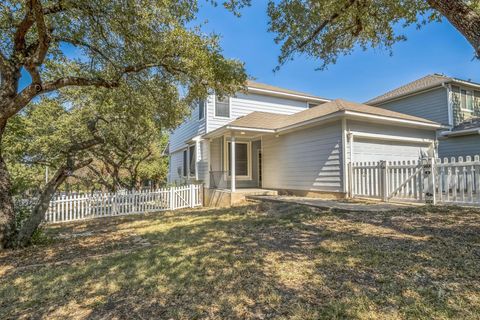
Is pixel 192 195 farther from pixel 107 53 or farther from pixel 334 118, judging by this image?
pixel 107 53

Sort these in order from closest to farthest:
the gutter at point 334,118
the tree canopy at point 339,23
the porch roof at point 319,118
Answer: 1. the tree canopy at point 339,23
2. the gutter at point 334,118
3. the porch roof at point 319,118

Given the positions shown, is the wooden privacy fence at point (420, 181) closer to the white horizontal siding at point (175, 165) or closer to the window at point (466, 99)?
the window at point (466, 99)

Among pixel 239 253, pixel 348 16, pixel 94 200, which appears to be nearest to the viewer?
pixel 239 253

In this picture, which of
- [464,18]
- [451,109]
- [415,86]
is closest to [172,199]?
[464,18]

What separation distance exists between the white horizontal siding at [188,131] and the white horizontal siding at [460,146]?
491 inches

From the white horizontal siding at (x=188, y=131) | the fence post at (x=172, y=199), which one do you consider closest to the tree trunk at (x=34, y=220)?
the fence post at (x=172, y=199)

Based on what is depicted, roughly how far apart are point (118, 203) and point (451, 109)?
656 inches

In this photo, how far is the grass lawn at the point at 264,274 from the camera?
8.53ft

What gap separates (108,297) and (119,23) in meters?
5.17

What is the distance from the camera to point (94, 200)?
1017 cm

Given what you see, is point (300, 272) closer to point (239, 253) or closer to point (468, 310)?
point (239, 253)

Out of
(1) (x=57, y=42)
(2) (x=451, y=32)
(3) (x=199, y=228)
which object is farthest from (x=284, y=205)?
(2) (x=451, y=32)

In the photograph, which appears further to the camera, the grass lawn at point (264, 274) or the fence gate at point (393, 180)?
the fence gate at point (393, 180)

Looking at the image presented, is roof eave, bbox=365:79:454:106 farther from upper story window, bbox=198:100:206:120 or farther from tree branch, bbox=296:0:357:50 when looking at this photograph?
upper story window, bbox=198:100:206:120
